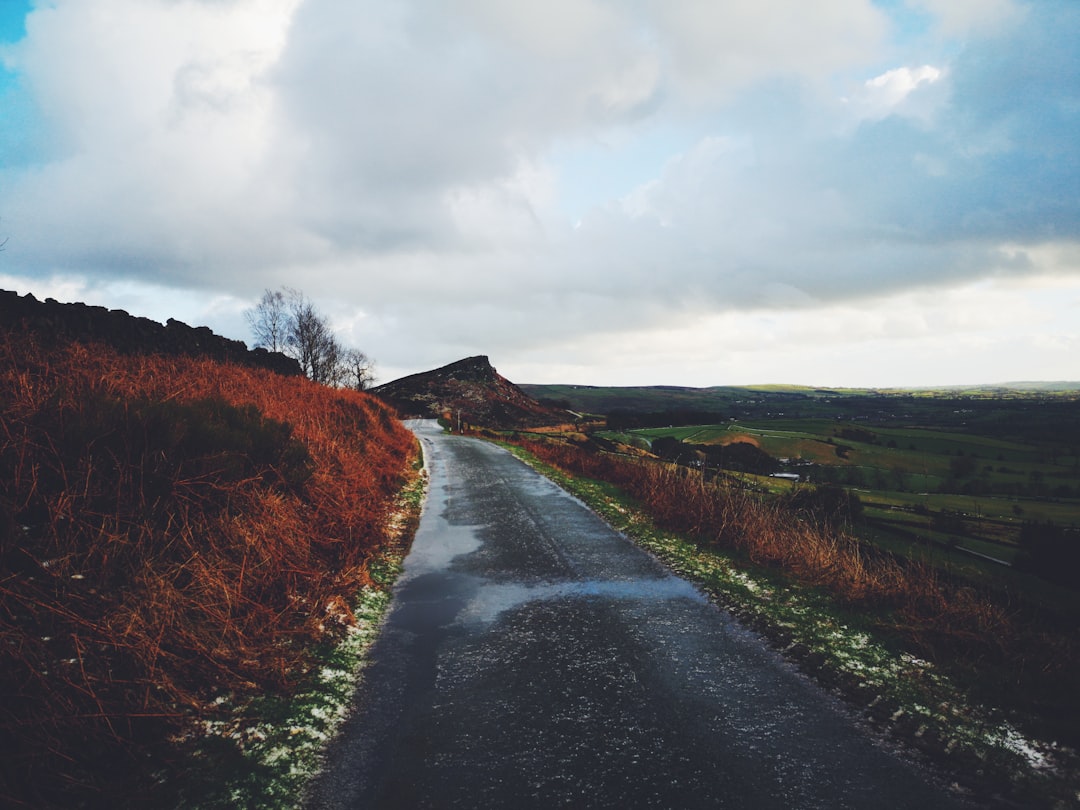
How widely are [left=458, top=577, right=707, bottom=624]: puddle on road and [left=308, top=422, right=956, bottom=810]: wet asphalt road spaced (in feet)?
0.12

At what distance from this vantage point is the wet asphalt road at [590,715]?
3.30m

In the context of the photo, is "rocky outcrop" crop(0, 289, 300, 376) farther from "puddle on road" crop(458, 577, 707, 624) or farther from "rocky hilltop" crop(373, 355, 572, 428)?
"rocky hilltop" crop(373, 355, 572, 428)

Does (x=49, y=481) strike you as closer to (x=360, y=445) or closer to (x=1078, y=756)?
(x=1078, y=756)

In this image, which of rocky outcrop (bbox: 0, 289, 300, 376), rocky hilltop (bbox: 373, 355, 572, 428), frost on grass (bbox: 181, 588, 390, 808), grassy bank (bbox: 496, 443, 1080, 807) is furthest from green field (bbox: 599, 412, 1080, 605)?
rocky outcrop (bbox: 0, 289, 300, 376)

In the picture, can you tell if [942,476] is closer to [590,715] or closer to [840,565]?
[840,565]

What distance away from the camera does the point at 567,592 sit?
7047 mm

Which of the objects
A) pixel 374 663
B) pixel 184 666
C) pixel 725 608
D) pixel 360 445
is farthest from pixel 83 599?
pixel 360 445

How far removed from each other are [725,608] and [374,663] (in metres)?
4.20

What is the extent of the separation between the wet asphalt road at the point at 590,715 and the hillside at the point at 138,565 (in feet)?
3.70

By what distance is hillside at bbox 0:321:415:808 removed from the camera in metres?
3.45

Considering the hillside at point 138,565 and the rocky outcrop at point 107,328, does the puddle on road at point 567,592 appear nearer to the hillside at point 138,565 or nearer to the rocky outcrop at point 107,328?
the hillside at point 138,565

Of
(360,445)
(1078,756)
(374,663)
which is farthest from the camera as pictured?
(360,445)

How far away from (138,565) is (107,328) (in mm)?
8550

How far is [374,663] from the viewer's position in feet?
16.9
